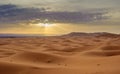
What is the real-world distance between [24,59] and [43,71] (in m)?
1.58

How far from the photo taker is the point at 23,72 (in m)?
4.55

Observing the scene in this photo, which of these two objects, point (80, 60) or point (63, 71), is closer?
point (63, 71)

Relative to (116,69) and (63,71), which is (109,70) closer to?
(116,69)

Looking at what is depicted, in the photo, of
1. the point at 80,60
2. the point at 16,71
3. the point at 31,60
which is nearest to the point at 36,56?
the point at 31,60

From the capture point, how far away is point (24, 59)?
6.10 m

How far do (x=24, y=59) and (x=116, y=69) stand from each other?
7.70ft

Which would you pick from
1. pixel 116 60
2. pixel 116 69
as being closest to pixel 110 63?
pixel 116 60

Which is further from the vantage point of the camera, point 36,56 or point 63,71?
point 36,56

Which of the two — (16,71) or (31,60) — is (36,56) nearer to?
A: (31,60)

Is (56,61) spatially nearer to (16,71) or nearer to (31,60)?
(31,60)

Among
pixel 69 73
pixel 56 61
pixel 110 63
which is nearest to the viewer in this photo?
pixel 69 73

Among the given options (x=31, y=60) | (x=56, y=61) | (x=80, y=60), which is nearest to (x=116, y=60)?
(x=80, y=60)

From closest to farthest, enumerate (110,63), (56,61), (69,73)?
(69,73) → (110,63) → (56,61)

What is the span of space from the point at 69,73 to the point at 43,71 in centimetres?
45
